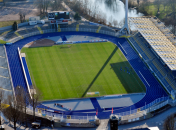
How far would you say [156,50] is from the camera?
244 feet

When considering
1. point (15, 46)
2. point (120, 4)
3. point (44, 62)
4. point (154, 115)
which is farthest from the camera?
point (120, 4)

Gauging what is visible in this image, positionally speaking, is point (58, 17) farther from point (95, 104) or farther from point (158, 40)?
point (95, 104)

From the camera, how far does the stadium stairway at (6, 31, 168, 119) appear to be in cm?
6435

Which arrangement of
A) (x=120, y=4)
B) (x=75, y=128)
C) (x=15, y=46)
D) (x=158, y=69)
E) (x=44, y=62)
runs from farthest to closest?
(x=120, y=4)
(x=15, y=46)
(x=44, y=62)
(x=158, y=69)
(x=75, y=128)

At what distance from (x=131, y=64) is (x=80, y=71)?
1422cm

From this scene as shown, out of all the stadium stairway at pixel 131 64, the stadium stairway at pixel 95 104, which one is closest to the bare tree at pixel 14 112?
the stadium stairway at pixel 131 64

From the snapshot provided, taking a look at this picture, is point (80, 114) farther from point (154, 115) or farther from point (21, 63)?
point (21, 63)

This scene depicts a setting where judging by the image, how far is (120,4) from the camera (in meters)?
142

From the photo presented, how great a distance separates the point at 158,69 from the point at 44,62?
29.8 m

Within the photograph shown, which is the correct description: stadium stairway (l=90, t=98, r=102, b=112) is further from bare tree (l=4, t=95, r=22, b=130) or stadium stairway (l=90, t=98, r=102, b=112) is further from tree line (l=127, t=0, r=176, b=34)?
tree line (l=127, t=0, r=176, b=34)

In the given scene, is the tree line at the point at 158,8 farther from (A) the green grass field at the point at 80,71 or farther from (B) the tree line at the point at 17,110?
(B) the tree line at the point at 17,110

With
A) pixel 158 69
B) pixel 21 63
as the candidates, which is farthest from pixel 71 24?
pixel 158 69

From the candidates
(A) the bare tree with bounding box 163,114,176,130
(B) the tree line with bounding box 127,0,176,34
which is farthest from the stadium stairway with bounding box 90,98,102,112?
(B) the tree line with bounding box 127,0,176,34

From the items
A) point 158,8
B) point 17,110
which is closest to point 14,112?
point 17,110
